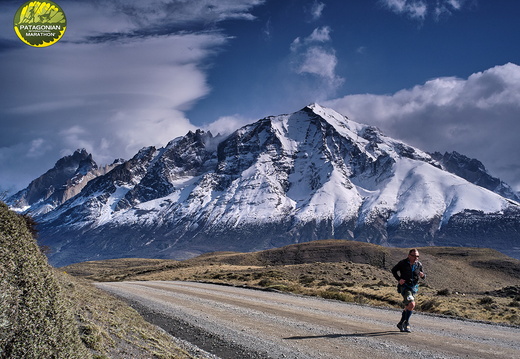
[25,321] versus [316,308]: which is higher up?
[25,321]

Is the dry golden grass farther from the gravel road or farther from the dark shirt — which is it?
the dark shirt

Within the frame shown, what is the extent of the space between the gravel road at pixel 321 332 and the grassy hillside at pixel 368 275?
4.57m

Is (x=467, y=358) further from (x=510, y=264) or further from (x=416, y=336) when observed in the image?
(x=510, y=264)

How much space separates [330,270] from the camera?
53.8 meters

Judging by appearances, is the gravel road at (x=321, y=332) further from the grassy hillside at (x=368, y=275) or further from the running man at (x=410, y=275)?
the grassy hillside at (x=368, y=275)

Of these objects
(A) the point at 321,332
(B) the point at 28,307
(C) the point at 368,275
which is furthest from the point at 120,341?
(C) the point at 368,275

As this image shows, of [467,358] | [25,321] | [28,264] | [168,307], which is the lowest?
[168,307]

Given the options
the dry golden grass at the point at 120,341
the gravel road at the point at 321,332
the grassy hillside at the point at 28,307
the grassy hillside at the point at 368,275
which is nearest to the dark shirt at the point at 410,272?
the gravel road at the point at 321,332

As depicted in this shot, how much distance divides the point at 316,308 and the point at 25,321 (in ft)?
52.6

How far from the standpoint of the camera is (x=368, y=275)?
5538 centimetres

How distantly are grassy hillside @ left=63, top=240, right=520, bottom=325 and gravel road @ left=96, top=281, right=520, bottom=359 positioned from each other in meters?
4.57

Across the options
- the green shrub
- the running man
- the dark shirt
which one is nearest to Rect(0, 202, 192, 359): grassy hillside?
the green shrub

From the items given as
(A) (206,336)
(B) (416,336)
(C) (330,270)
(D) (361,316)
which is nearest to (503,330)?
(B) (416,336)

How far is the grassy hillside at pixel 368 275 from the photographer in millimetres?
26078
